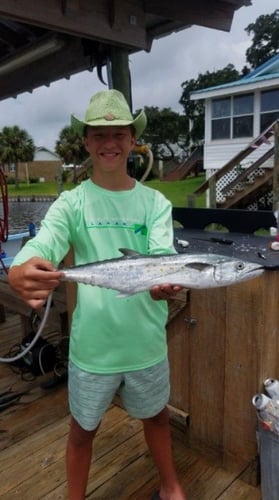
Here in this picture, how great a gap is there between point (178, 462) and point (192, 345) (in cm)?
65

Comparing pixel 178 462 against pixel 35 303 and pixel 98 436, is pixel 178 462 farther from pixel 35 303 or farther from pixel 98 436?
pixel 35 303

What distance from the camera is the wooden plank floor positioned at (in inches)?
80.0

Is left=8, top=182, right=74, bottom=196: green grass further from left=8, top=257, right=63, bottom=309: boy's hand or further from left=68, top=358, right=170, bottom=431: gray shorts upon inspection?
left=8, top=257, right=63, bottom=309: boy's hand

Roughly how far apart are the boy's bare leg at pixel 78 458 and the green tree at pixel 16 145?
55.9 metres

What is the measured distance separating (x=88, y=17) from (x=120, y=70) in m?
0.52

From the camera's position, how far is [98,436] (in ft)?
8.18

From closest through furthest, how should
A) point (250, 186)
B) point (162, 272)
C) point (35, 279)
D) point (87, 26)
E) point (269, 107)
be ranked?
point (35, 279) → point (162, 272) → point (87, 26) → point (250, 186) → point (269, 107)

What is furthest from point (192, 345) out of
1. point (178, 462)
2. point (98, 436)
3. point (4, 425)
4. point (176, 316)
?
point (4, 425)

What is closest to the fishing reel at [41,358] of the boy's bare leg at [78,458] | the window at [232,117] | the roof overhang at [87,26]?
the boy's bare leg at [78,458]

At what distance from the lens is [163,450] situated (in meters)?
1.85

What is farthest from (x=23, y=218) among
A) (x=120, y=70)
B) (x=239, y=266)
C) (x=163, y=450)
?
(x=239, y=266)

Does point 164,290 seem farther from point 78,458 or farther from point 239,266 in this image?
point 78,458

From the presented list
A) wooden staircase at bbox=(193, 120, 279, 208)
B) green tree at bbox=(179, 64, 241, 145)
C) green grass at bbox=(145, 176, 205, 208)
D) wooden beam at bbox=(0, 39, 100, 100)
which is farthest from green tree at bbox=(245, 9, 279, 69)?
wooden beam at bbox=(0, 39, 100, 100)

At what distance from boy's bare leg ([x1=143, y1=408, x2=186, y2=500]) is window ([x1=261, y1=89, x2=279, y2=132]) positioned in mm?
14580
